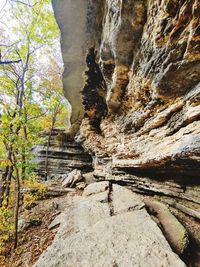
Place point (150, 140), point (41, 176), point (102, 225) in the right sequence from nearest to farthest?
point (102, 225)
point (150, 140)
point (41, 176)

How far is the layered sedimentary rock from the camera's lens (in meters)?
14.1

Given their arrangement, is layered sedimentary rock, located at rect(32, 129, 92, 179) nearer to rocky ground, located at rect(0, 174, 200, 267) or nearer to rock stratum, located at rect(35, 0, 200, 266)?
rock stratum, located at rect(35, 0, 200, 266)

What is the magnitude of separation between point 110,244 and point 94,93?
26.4 feet

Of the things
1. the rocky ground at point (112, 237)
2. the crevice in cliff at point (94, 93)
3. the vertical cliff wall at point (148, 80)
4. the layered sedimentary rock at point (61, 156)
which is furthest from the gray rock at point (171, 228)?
the layered sedimentary rock at point (61, 156)

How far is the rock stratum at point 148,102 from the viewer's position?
3010 mm

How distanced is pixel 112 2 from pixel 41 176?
1424 cm

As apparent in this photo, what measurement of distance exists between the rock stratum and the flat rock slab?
0.08 ft

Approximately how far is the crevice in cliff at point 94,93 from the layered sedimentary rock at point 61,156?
5.12 m

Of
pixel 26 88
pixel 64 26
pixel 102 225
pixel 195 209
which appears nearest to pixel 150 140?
pixel 195 209

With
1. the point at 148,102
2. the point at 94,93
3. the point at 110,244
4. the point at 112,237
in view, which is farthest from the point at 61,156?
the point at 110,244

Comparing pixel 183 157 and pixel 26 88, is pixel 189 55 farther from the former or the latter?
pixel 26 88

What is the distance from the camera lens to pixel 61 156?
14.6 metres

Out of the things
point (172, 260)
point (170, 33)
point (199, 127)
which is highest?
point (170, 33)

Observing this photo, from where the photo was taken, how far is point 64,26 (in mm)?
6758
